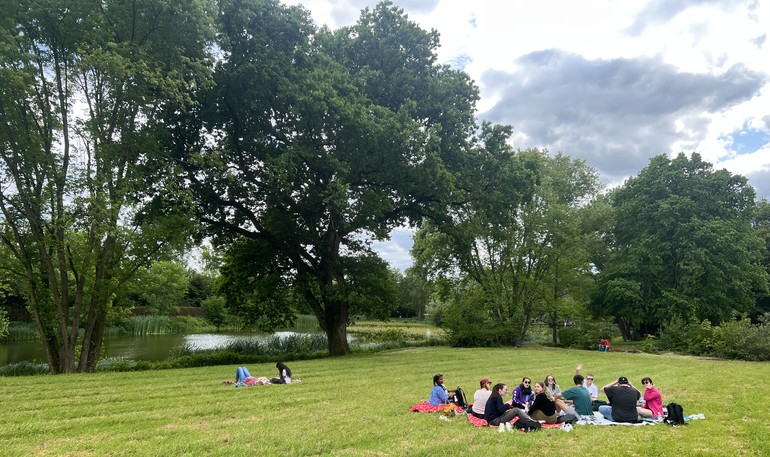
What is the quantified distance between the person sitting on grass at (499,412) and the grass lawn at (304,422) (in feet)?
1.39

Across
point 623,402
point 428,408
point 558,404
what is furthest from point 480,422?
point 623,402

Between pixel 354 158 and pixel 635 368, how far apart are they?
49.9 ft

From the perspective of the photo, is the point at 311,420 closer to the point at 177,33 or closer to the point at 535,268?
the point at 177,33

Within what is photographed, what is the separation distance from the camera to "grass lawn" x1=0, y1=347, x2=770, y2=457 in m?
6.75

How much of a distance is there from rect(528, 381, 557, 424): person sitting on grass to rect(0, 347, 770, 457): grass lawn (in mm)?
504

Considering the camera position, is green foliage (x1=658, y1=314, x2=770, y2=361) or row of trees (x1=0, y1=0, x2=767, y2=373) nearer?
row of trees (x1=0, y1=0, x2=767, y2=373)

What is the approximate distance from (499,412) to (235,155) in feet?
53.9

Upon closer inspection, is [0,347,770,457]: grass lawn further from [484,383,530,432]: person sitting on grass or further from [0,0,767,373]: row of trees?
[0,0,767,373]: row of trees

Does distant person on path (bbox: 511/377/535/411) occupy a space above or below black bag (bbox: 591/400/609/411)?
above

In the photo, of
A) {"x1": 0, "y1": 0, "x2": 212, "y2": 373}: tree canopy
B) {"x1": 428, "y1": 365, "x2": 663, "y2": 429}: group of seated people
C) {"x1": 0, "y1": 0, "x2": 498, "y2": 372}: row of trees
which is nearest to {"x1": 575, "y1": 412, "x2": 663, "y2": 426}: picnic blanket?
{"x1": 428, "y1": 365, "x2": 663, "y2": 429}: group of seated people

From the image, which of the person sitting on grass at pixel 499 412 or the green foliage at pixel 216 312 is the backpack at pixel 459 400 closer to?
the person sitting on grass at pixel 499 412

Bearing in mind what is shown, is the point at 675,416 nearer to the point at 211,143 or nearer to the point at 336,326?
the point at 336,326

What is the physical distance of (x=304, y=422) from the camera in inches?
335

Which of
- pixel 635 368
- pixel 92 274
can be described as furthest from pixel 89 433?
pixel 635 368
